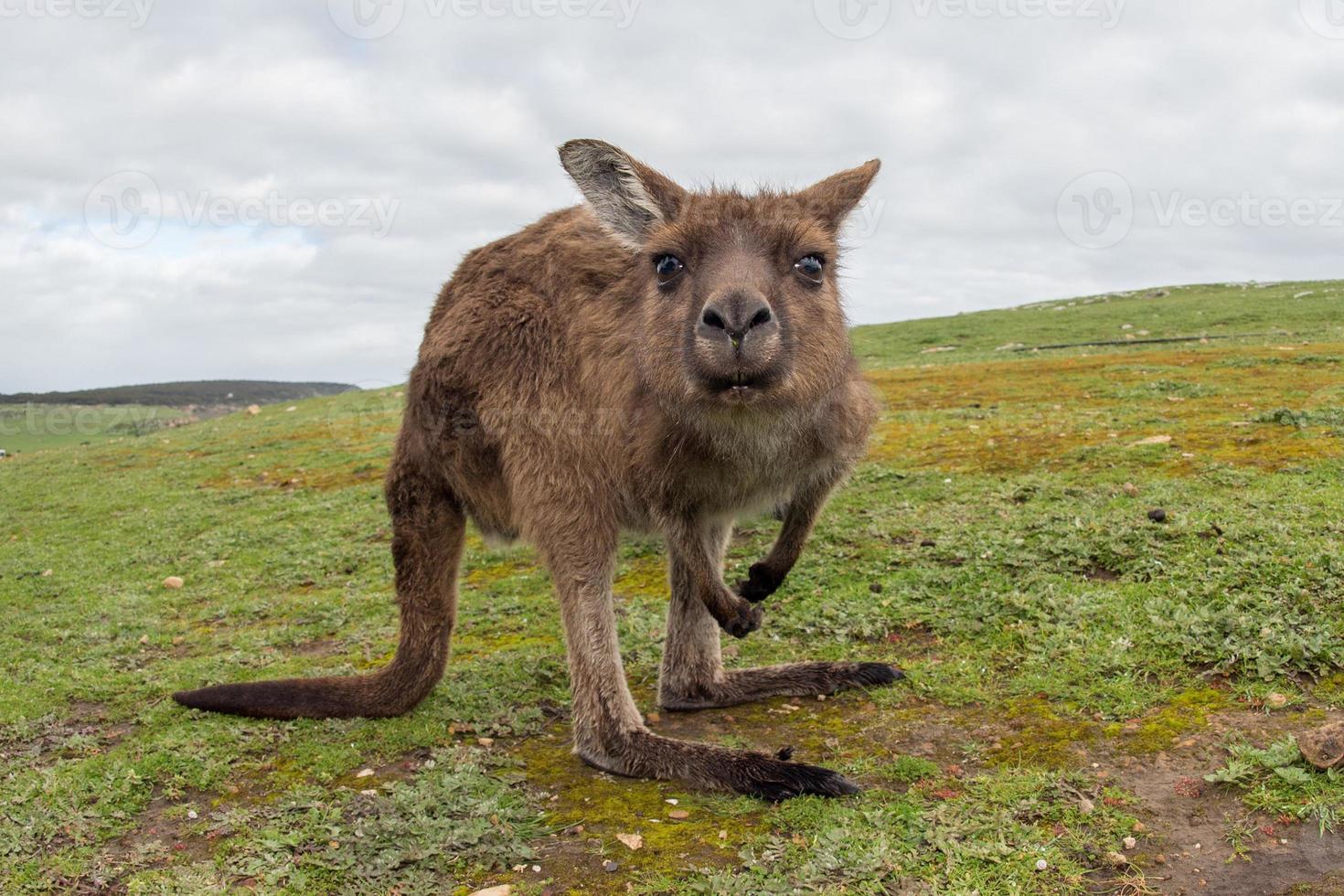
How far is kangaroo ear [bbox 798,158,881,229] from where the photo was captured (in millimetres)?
4173

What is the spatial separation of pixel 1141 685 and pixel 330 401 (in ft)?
96.4

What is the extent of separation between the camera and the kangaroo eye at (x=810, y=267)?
392cm

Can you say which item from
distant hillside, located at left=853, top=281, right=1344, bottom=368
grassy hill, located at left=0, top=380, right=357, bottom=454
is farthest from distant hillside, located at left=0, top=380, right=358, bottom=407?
distant hillside, located at left=853, top=281, right=1344, bottom=368

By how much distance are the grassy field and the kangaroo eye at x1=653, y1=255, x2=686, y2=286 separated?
6.66ft

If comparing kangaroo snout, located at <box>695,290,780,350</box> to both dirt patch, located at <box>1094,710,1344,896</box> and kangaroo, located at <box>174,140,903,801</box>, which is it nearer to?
kangaroo, located at <box>174,140,903,801</box>

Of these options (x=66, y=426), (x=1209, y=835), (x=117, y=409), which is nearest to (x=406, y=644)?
(x=1209, y=835)

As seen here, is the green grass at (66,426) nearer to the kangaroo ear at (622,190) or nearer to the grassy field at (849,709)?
the grassy field at (849,709)

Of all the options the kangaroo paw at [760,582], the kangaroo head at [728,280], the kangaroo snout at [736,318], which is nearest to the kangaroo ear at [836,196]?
the kangaroo head at [728,280]

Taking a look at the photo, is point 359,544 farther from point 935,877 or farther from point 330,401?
point 330,401

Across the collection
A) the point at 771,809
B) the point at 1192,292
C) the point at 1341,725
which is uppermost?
the point at 1192,292

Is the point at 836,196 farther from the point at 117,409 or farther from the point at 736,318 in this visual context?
the point at 117,409

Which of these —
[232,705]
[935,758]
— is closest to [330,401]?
[232,705]

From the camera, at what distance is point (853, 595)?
5570 millimetres

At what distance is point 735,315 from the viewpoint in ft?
11.0
